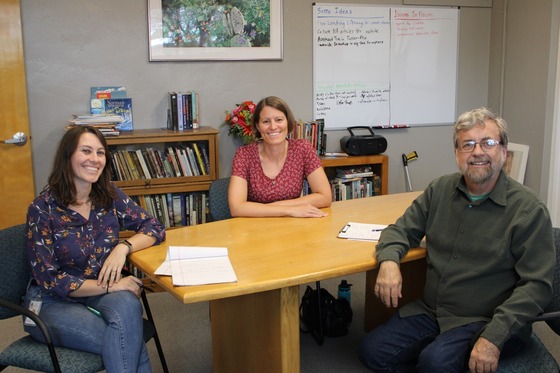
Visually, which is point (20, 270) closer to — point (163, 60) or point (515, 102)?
point (163, 60)

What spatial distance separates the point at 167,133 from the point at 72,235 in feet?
5.78

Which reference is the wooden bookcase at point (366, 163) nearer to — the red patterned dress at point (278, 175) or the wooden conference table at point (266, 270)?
the red patterned dress at point (278, 175)

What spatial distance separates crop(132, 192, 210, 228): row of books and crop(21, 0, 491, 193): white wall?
17.0 inches

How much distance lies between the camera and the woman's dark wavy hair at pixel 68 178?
2.23 meters

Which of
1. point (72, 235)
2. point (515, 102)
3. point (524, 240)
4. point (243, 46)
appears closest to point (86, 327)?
point (72, 235)

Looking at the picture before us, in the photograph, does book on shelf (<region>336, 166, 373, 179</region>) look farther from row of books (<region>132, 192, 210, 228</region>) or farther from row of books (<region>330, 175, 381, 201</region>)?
row of books (<region>132, 192, 210, 228</region>)

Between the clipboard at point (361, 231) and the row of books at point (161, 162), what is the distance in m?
1.62

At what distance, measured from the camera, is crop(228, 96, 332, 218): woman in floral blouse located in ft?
9.87

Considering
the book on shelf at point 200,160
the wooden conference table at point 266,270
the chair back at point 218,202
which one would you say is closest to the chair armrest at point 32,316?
the wooden conference table at point 266,270

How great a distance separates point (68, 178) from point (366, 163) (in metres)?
2.74

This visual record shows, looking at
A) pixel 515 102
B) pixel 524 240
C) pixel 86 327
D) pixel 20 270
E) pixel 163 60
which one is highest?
pixel 163 60

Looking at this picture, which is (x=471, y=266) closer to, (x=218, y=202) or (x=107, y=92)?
(x=218, y=202)

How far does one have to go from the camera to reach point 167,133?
392 centimetres

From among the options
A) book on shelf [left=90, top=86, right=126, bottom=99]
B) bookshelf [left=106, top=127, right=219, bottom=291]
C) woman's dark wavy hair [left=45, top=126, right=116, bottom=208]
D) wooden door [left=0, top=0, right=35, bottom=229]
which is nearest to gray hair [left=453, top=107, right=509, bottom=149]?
woman's dark wavy hair [left=45, top=126, right=116, bottom=208]
